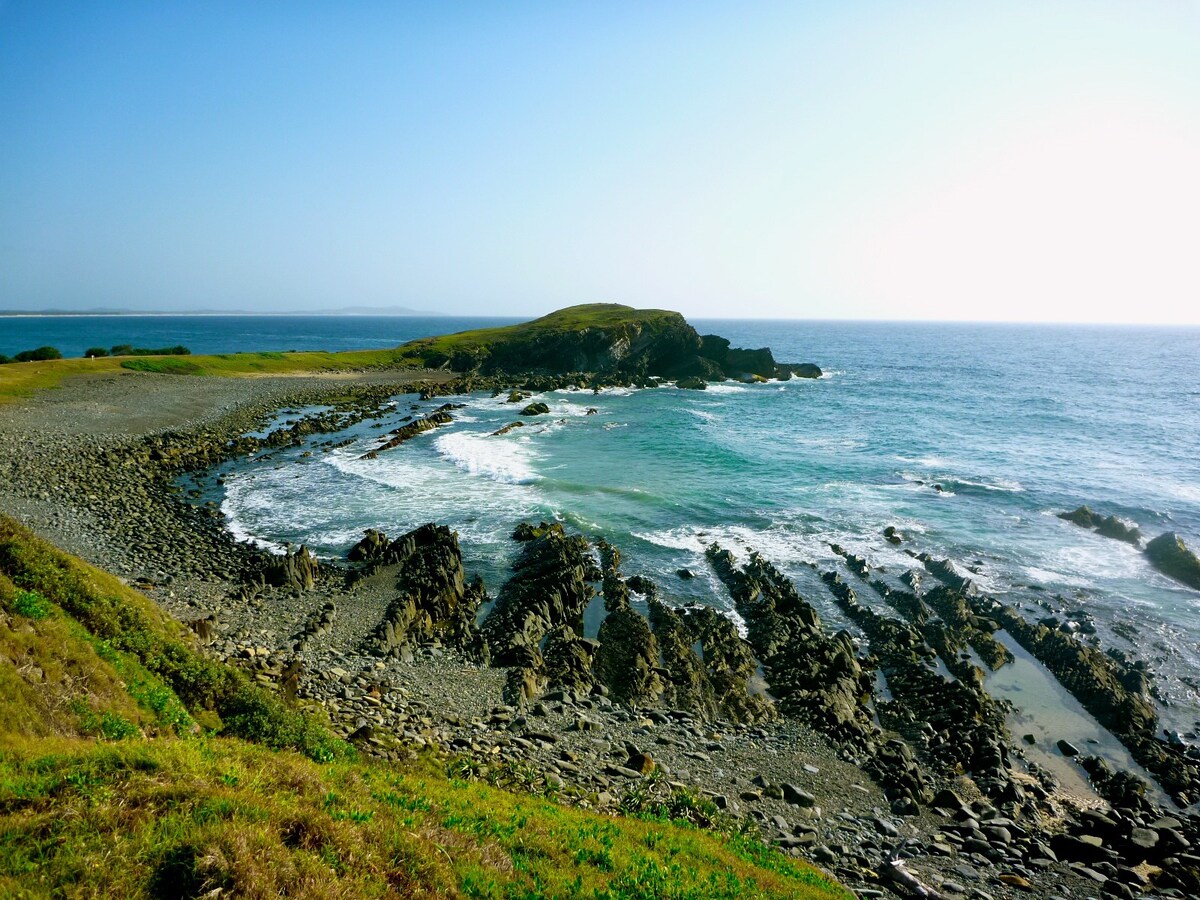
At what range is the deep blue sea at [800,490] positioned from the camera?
33.8 metres

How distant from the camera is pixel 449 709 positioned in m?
19.6

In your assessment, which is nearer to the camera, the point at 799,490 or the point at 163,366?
the point at 799,490

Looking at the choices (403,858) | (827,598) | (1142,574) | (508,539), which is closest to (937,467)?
(1142,574)

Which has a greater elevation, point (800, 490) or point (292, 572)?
point (800, 490)

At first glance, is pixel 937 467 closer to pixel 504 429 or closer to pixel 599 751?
pixel 504 429

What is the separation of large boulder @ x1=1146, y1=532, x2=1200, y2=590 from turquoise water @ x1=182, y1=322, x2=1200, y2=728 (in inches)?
35.8

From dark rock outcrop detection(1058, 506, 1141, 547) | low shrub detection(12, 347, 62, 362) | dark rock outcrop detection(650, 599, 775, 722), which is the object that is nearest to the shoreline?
dark rock outcrop detection(650, 599, 775, 722)

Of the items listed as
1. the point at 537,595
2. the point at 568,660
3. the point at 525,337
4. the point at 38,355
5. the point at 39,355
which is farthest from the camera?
the point at 525,337

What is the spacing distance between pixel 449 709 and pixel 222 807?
12.8 metres

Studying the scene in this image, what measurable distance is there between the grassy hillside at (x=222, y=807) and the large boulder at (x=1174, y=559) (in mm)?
35312

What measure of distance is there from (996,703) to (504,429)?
53.0m

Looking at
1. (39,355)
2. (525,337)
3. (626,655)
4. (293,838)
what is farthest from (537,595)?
(39,355)

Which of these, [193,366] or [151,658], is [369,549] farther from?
[193,366]

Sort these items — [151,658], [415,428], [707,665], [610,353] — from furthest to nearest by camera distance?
[610,353], [415,428], [707,665], [151,658]
